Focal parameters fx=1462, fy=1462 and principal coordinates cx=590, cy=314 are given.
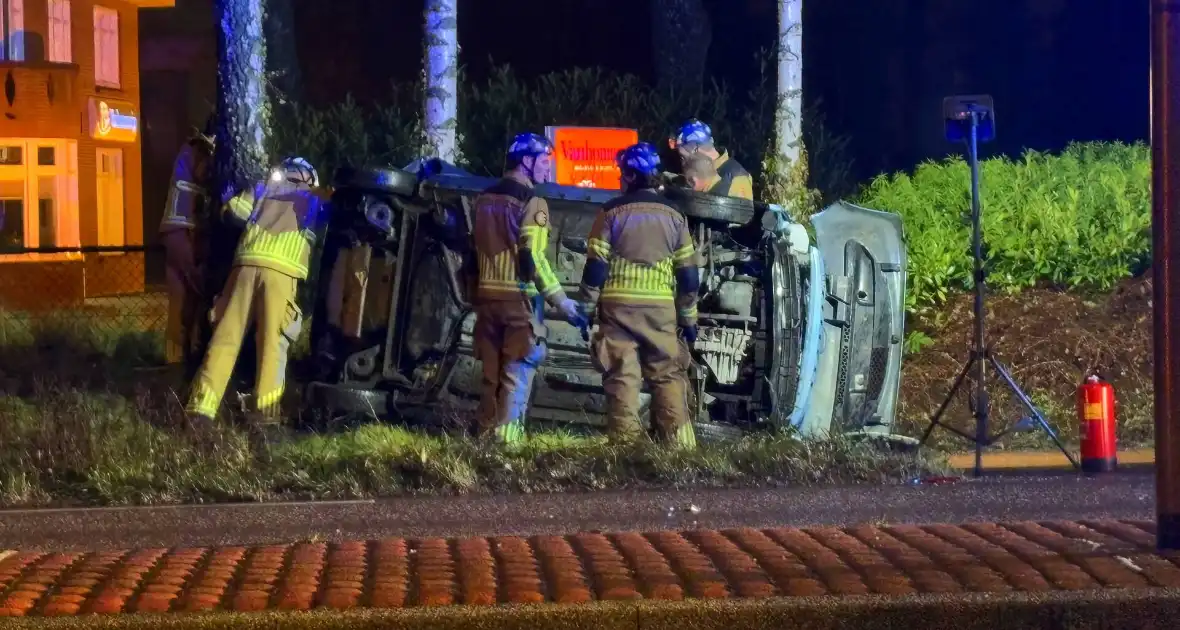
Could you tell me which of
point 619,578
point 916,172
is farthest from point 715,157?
point 916,172

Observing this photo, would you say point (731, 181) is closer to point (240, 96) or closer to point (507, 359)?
point (507, 359)

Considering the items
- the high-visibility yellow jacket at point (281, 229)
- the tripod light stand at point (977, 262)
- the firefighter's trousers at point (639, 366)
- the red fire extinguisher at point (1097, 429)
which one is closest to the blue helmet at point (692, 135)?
the firefighter's trousers at point (639, 366)

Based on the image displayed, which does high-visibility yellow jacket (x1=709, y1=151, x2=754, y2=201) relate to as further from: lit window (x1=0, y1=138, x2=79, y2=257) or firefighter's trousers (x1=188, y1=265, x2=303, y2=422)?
lit window (x1=0, y1=138, x2=79, y2=257)

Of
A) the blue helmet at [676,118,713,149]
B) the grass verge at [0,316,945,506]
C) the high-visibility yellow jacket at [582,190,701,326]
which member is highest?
the blue helmet at [676,118,713,149]

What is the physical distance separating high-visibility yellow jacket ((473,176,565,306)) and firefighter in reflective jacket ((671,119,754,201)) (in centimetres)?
107

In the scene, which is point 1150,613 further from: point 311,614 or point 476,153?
point 476,153

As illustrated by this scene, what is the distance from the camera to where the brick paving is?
4.75 meters

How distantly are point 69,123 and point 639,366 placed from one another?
14.8 meters

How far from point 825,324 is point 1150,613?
384 cm

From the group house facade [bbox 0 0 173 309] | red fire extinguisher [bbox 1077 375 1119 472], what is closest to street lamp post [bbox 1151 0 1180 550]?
red fire extinguisher [bbox 1077 375 1119 472]

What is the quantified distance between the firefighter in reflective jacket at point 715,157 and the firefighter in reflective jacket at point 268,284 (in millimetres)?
2127

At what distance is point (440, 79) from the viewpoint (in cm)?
1175

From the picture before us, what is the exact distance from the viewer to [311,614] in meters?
4.53

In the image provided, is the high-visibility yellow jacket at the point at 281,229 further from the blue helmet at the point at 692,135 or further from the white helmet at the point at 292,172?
the blue helmet at the point at 692,135
